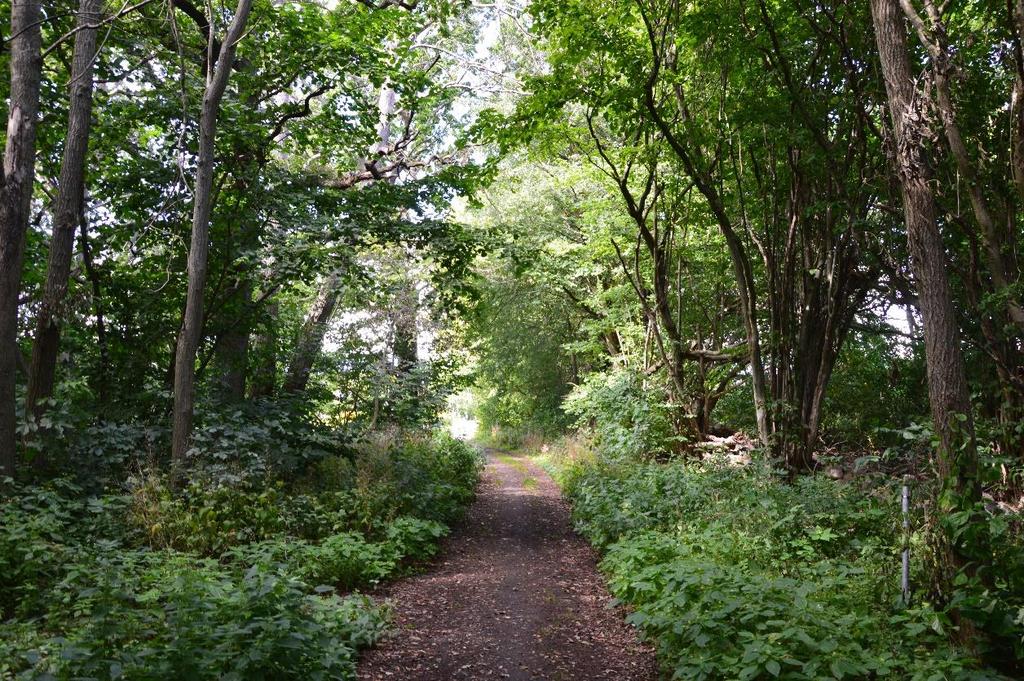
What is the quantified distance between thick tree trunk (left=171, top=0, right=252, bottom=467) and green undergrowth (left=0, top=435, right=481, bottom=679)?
0.82m

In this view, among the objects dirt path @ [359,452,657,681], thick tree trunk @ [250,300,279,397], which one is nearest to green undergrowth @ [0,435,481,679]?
dirt path @ [359,452,657,681]

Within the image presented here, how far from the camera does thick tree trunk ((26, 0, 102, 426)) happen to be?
7.35m

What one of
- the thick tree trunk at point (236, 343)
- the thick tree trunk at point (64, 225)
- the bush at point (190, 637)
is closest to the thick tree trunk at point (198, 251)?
the thick tree trunk at point (64, 225)

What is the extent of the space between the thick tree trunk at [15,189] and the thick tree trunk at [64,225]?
531 mm

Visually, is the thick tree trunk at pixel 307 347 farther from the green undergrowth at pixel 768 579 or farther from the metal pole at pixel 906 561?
the metal pole at pixel 906 561

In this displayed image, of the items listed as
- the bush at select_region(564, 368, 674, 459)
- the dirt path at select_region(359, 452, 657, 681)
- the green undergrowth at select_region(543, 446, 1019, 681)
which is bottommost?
the dirt path at select_region(359, 452, 657, 681)

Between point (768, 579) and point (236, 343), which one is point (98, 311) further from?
point (768, 579)

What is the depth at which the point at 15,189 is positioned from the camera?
6688mm

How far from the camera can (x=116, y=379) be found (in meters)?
9.18

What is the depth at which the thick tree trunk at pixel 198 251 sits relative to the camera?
24.9ft

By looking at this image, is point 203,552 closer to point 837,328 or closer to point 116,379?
point 116,379

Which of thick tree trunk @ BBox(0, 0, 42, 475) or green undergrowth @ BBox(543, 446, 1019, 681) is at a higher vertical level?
thick tree trunk @ BBox(0, 0, 42, 475)

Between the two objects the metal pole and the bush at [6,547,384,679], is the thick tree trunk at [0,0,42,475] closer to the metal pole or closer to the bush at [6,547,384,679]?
the bush at [6,547,384,679]

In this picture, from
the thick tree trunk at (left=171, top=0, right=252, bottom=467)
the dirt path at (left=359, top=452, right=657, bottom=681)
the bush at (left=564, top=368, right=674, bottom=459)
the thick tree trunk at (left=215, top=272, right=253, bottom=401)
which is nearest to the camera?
the dirt path at (left=359, top=452, right=657, bottom=681)
